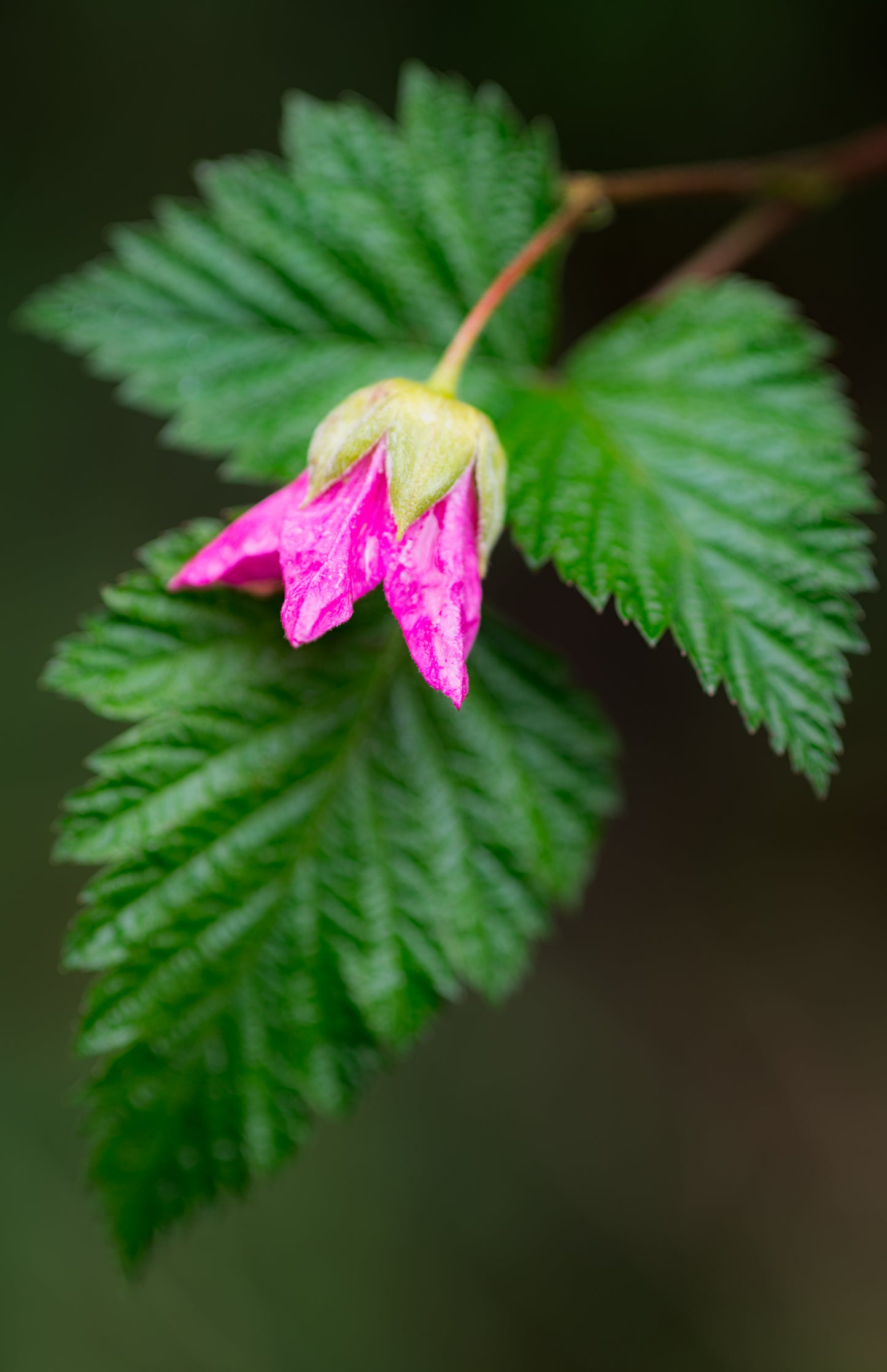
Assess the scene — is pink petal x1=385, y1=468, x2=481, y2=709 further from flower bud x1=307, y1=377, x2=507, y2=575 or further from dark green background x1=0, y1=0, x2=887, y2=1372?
dark green background x1=0, y1=0, x2=887, y2=1372

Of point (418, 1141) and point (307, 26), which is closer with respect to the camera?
point (307, 26)

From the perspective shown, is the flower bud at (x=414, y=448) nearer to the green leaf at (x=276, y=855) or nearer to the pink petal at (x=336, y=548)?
the pink petal at (x=336, y=548)

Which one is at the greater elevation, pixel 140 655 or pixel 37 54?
pixel 37 54

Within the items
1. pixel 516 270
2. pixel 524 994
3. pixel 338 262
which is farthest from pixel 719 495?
pixel 524 994

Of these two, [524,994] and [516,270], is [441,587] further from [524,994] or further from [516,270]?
[524,994]

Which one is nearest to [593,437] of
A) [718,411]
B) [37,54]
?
[718,411]

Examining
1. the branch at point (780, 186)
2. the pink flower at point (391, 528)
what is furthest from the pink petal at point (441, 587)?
the branch at point (780, 186)

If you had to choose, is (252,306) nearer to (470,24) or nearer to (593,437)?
(593,437)
